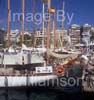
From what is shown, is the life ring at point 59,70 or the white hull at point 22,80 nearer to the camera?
the white hull at point 22,80

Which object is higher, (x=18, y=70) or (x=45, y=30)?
(x=45, y=30)

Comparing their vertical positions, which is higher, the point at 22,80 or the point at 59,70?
the point at 59,70

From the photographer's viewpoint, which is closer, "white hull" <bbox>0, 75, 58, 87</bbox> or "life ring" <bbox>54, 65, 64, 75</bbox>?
"white hull" <bbox>0, 75, 58, 87</bbox>

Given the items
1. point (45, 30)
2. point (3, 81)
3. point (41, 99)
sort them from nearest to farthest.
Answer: point (41, 99), point (3, 81), point (45, 30)

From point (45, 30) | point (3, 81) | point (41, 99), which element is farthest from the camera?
point (45, 30)

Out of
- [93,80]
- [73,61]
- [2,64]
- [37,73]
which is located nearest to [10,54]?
[2,64]

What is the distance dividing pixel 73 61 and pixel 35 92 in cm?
329

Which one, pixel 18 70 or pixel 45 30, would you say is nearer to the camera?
pixel 18 70

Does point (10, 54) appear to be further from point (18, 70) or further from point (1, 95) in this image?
point (1, 95)

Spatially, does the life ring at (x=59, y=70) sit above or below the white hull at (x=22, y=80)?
above

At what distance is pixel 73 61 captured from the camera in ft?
81.3

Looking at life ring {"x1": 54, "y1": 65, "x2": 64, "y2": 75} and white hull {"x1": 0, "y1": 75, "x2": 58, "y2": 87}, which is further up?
life ring {"x1": 54, "y1": 65, "x2": 64, "y2": 75}

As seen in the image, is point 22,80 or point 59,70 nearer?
point 22,80

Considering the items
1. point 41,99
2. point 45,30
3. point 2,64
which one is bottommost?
point 41,99
